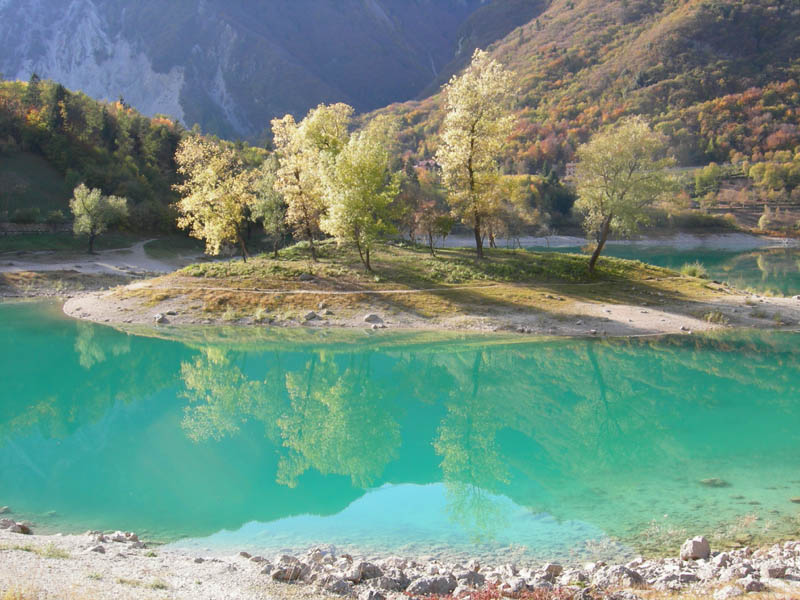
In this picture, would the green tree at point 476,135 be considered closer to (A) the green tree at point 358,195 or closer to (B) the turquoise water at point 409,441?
(A) the green tree at point 358,195

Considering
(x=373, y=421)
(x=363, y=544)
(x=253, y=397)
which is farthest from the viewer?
(x=253, y=397)

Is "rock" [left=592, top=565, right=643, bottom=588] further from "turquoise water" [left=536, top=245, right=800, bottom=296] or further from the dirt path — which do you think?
the dirt path

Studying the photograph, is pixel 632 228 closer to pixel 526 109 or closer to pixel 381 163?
pixel 381 163

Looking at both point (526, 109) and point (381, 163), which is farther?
point (526, 109)

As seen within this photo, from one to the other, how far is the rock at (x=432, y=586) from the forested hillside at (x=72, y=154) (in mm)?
71407

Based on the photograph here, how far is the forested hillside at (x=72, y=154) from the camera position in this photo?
7612 cm

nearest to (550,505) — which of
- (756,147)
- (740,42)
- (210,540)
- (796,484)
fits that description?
(796,484)

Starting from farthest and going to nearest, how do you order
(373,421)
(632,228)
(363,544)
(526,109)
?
(526,109)
(632,228)
(373,421)
(363,544)

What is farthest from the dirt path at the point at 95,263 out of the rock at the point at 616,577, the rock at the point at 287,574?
the rock at the point at 616,577

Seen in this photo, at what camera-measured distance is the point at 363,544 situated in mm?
12422

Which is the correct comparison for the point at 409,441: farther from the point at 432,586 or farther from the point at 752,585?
the point at 752,585

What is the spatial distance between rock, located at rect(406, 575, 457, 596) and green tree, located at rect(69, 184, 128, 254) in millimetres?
63277

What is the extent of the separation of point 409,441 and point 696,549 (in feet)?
33.4

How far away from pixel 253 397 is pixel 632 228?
26040 millimetres
